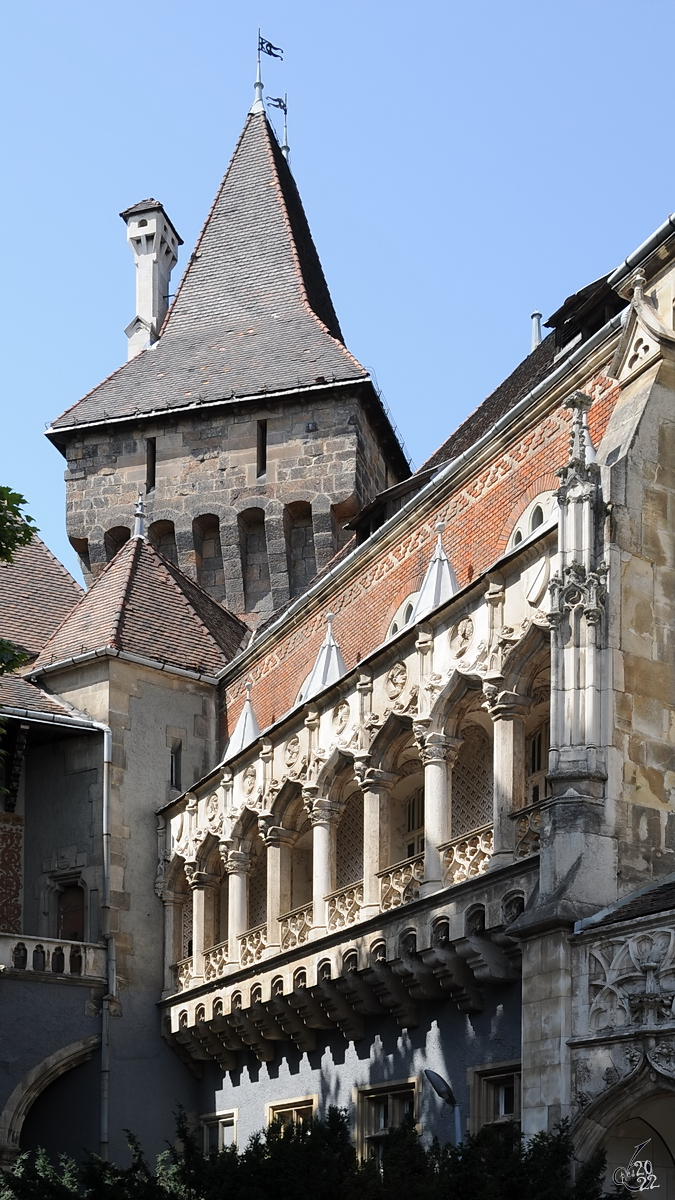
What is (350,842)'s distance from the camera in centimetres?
2416

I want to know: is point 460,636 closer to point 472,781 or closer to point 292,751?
point 472,781

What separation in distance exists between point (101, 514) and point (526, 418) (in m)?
16.3

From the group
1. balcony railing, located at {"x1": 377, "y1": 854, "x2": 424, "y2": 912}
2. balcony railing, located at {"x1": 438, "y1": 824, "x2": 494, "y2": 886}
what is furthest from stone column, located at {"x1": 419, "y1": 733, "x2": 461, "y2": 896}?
balcony railing, located at {"x1": 377, "y1": 854, "x2": 424, "y2": 912}

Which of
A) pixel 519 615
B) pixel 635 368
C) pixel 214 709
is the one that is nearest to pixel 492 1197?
pixel 519 615

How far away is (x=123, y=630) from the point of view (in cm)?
2894

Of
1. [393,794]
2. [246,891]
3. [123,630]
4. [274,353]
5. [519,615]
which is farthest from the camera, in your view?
[274,353]

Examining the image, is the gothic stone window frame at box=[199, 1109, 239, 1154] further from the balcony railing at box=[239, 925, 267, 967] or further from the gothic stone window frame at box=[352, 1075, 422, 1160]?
the gothic stone window frame at box=[352, 1075, 422, 1160]

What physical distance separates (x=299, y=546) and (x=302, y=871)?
10.1 meters

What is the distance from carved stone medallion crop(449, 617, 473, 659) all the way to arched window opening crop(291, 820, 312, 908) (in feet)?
21.7

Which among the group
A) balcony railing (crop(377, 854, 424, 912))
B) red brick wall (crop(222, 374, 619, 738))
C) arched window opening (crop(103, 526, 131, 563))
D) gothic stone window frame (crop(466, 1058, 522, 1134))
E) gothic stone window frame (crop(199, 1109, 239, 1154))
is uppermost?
arched window opening (crop(103, 526, 131, 563))

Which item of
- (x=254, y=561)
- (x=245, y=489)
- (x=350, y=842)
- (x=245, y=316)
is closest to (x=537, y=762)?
(x=350, y=842)

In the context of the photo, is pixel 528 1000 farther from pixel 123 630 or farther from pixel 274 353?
pixel 274 353

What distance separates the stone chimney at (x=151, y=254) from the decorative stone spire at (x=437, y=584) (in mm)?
19855

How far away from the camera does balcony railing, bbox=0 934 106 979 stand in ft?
84.2
